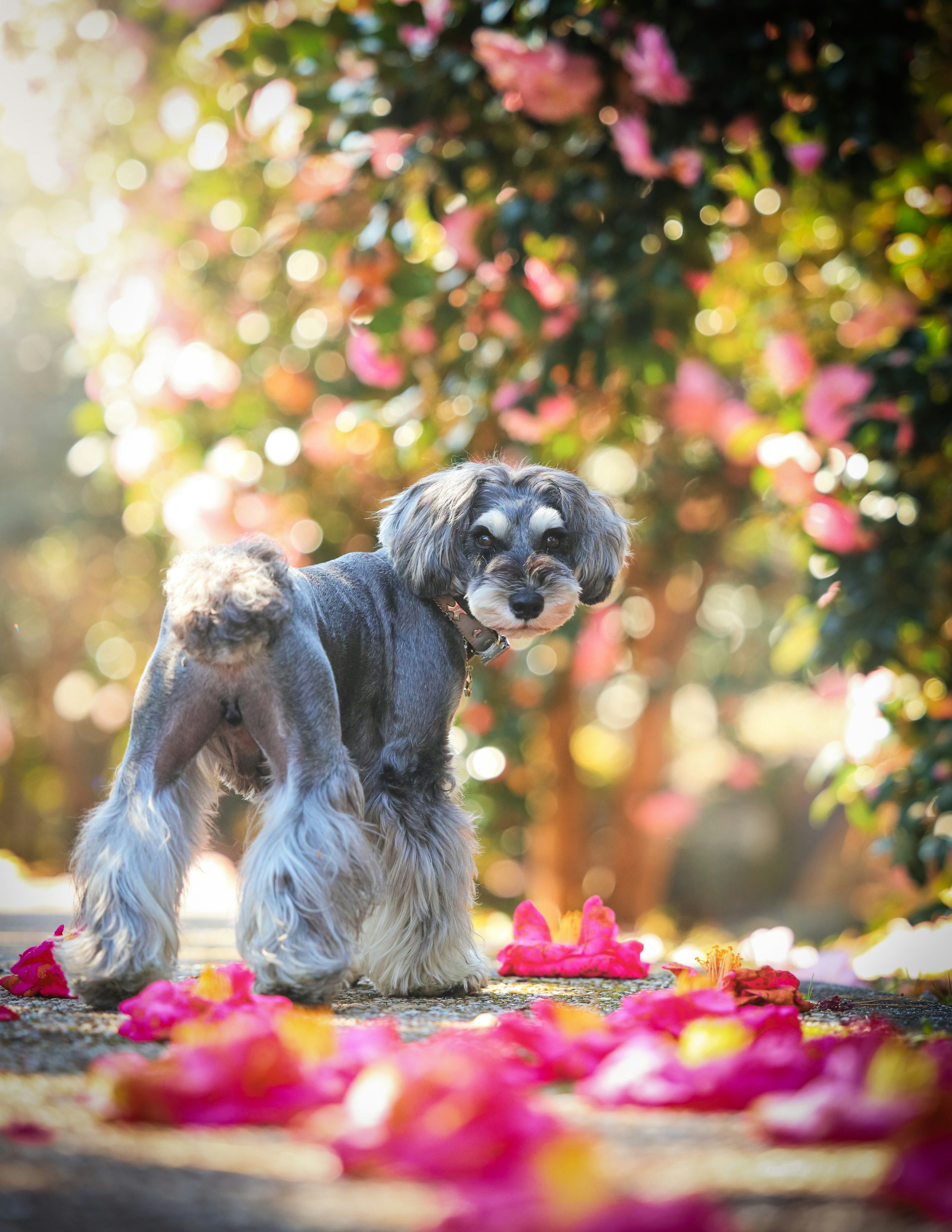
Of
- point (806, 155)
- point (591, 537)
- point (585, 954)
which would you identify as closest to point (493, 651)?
point (591, 537)

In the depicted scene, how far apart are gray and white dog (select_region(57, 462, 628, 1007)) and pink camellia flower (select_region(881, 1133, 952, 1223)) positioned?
5.29ft

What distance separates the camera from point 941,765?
495cm

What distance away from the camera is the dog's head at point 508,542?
321cm

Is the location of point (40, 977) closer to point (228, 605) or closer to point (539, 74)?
point (228, 605)

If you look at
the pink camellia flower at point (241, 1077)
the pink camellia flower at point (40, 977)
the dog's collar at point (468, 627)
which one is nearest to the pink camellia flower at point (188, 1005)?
the pink camellia flower at point (241, 1077)

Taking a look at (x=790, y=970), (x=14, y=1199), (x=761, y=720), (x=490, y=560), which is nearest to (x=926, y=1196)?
(x=14, y=1199)

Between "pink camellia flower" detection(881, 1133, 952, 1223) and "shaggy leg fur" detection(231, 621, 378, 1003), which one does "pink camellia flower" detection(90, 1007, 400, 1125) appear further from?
"pink camellia flower" detection(881, 1133, 952, 1223)

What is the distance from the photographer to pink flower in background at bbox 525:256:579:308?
5484mm

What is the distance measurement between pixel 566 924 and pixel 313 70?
389cm

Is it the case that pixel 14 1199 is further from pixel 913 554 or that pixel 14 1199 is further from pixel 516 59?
pixel 913 554

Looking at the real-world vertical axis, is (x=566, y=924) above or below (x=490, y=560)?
below

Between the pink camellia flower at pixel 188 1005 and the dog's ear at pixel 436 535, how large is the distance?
1301mm

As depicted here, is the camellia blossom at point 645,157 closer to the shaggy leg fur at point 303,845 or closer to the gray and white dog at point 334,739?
the gray and white dog at point 334,739

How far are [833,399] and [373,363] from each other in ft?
7.83
